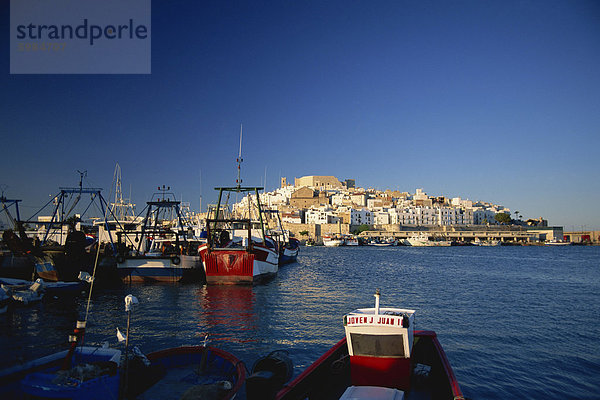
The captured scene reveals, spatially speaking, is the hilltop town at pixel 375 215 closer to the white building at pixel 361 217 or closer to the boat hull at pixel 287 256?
the white building at pixel 361 217

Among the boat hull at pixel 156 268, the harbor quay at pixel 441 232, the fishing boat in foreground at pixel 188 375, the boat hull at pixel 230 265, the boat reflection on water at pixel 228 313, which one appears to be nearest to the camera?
the fishing boat in foreground at pixel 188 375

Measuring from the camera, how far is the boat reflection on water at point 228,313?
52.5 feet

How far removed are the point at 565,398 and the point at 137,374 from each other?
1078 cm

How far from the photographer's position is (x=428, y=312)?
21734 mm

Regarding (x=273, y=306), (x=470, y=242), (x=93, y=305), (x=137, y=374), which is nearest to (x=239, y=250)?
(x=273, y=306)

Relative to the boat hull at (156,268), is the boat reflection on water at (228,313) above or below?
below

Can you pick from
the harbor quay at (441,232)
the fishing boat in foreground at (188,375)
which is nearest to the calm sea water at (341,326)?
the fishing boat in foreground at (188,375)

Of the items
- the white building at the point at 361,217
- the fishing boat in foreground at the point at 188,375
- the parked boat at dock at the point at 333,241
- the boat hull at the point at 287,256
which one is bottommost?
the parked boat at dock at the point at 333,241

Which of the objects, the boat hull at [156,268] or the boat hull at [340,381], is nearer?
the boat hull at [340,381]

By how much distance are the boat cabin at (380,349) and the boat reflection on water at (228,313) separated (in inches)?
316

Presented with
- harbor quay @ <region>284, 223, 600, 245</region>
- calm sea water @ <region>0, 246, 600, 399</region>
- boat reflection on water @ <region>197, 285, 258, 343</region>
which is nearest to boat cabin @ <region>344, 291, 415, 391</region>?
calm sea water @ <region>0, 246, 600, 399</region>

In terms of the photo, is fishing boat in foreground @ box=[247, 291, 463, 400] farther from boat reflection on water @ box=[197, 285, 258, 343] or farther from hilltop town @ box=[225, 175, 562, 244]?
hilltop town @ box=[225, 175, 562, 244]

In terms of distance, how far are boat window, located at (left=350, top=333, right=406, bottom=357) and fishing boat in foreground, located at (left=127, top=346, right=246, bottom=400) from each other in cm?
249

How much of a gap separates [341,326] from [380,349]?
10.2m
